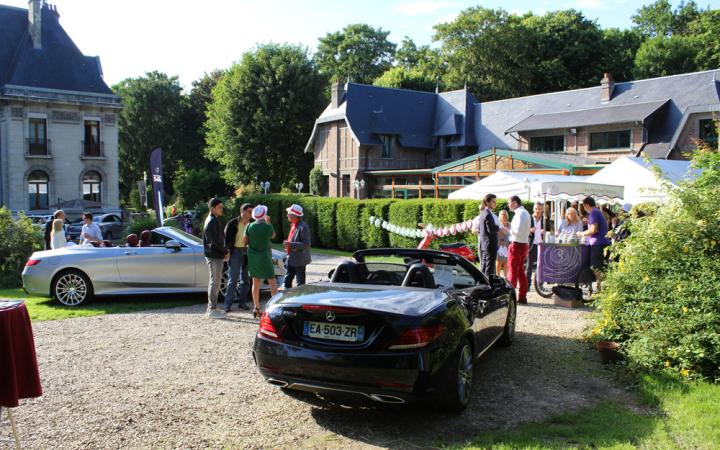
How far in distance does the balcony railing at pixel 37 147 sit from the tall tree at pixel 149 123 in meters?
23.0

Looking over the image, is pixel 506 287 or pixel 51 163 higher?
pixel 51 163

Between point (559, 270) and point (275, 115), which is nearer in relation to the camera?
point (559, 270)

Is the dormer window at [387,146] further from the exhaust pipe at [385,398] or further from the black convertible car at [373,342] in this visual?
the exhaust pipe at [385,398]

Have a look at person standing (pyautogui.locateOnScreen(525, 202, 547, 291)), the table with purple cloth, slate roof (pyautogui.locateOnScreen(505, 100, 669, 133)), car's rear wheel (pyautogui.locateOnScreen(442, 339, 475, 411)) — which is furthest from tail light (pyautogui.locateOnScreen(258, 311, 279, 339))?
slate roof (pyautogui.locateOnScreen(505, 100, 669, 133))

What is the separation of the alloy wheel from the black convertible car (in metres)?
6.52

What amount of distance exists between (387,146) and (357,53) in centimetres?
2809

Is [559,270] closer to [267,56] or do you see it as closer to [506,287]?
[506,287]

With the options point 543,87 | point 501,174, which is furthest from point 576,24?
point 501,174

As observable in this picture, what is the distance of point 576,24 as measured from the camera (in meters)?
58.8

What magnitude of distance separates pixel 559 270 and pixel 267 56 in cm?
4217

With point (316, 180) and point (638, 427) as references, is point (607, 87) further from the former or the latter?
point (638, 427)

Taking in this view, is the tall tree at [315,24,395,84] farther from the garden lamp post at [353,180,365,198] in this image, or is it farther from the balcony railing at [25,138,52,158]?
the balcony railing at [25,138,52,158]

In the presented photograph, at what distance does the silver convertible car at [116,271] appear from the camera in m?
10.2

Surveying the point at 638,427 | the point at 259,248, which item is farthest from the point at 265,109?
the point at 638,427
